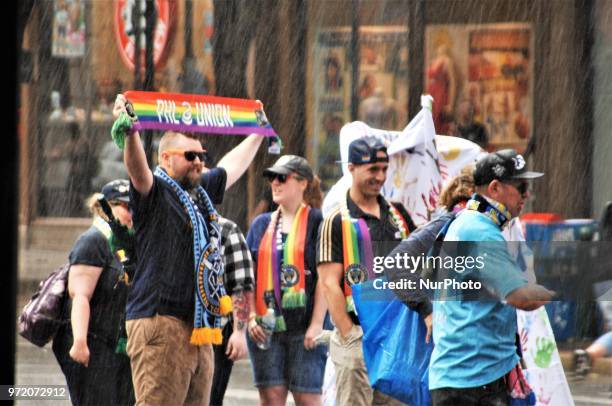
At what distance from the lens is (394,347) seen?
6.47 metres

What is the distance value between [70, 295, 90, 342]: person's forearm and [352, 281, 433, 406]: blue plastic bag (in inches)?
56.7

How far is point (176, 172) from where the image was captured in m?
6.82

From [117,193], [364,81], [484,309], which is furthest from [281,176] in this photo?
[364,81]

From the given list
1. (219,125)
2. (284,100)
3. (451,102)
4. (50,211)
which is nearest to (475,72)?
(451,102)

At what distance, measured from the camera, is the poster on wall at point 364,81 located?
16672 mm

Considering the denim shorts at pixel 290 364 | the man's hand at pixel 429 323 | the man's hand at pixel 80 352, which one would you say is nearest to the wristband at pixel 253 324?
the denim shorts at pixel 290 364

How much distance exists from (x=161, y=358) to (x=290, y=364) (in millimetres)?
1825

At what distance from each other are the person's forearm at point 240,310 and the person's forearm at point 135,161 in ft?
5.31

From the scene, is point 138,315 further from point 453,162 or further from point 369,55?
point 369,55

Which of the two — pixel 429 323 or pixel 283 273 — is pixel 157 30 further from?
pixel 429 323

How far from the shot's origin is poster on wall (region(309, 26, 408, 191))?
1667 centimetres

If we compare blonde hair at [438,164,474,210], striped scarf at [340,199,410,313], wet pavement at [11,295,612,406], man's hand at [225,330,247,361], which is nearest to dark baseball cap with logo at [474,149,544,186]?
blonde hair at [438,164,474,210]

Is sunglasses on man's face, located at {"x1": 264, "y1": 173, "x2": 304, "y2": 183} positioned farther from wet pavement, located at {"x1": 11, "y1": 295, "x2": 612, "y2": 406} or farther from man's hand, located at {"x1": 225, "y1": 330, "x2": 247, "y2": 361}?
wet pavement, located at {"x1": 11, "y1": 295, "x2": 612, "y2": 406}

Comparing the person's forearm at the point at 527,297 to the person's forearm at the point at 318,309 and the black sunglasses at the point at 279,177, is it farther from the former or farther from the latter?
the black sunglasses at the point at 279,177
